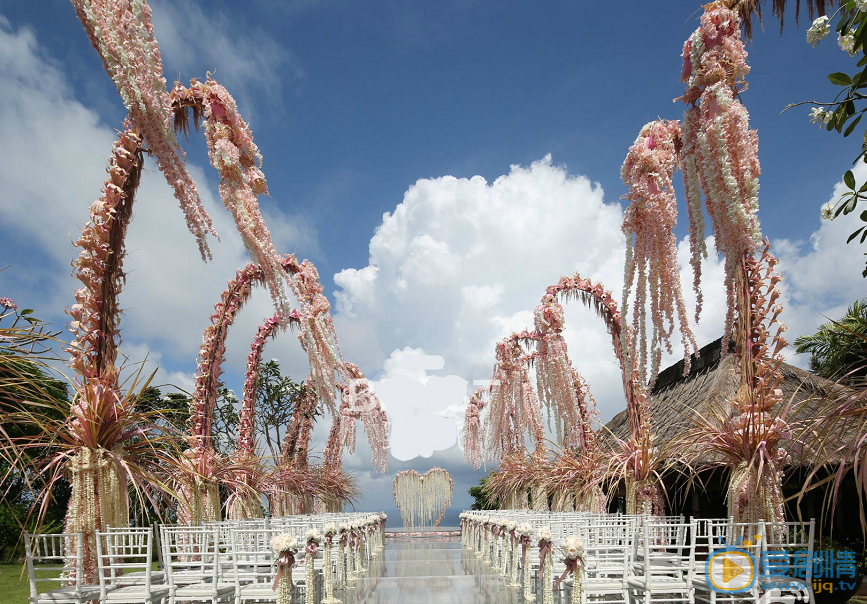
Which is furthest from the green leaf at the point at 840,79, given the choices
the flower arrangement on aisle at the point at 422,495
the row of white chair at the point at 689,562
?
the flower arrangement on aisle at the point at 422,495

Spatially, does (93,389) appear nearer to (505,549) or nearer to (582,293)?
(505,549)

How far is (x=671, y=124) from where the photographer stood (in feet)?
17.9

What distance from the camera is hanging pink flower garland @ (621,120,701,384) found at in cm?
469

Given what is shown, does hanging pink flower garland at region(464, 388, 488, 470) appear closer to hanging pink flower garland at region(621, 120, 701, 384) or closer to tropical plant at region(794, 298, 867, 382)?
tropical plant at region(794, 298, 867, 382)

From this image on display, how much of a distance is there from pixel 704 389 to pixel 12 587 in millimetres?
9858

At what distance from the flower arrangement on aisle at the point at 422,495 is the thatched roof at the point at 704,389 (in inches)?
276

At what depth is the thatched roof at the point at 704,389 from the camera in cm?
755

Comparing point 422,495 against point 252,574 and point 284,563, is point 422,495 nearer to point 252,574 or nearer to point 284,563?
point 252,574

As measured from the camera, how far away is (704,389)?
8711mm

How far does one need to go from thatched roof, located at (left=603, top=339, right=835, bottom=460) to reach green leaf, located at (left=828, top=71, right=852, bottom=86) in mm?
4916

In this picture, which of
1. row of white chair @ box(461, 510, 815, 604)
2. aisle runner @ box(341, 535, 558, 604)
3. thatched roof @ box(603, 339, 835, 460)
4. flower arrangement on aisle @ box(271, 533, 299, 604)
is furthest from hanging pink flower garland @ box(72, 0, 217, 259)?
thatched roof @ box(603, 339, 835, 460)

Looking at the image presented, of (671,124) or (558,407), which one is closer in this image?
(671,124)

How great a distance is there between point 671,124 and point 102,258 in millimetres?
5105

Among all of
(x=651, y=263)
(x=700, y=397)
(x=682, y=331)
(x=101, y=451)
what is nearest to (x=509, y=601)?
(x=682, y=331)
